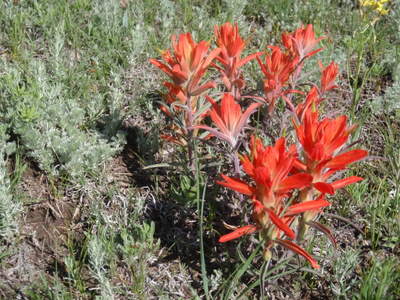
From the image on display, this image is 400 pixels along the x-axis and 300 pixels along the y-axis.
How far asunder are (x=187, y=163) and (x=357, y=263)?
1026 mm

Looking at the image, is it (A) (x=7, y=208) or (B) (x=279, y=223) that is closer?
(B) (x=279, y=223)

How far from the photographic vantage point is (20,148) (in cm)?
267

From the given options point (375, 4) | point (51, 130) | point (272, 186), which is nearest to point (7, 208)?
point (51, 130)

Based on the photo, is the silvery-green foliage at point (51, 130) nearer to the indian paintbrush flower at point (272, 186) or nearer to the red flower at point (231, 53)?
the red flower at point (231, 53)

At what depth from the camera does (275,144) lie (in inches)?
70.9

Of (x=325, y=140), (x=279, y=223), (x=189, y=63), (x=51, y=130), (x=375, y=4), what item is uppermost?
(x=375, y=4)

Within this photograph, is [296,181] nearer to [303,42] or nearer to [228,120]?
[228,120]

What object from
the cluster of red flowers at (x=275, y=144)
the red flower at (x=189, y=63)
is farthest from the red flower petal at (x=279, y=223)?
the red flower at (x=189, y=63)

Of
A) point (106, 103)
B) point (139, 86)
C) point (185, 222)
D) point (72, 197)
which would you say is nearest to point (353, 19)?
point (139, 86)

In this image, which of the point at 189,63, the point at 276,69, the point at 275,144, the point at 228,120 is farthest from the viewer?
the point at 276,69

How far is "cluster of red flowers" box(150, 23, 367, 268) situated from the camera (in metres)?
1.73

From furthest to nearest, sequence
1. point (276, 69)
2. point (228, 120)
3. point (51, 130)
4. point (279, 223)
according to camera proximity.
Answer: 1. point (51, 130)
2. point (276, 69)
3. point (228, 120)
4. point (279, 223)

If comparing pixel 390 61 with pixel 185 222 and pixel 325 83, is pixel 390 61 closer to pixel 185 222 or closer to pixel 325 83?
pixel 325 83

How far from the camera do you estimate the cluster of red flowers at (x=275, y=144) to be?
1.73 meters
